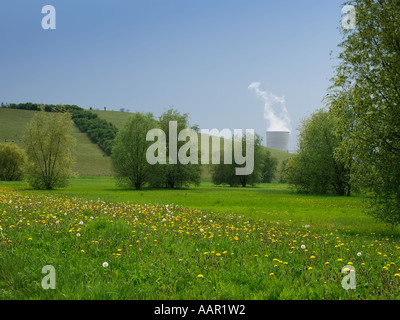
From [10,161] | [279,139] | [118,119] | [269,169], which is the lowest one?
[269,169]

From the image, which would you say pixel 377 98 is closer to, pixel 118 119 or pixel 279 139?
pixel 279 139

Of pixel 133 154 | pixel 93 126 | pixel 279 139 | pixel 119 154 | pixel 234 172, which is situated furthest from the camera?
pixel 93 126

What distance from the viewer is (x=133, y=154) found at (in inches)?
2359

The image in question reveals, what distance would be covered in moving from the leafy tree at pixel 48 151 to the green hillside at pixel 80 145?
49607 millimetres

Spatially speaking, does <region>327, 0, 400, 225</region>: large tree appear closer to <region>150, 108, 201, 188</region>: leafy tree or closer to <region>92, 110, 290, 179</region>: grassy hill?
<region>150, 108, 201, 188</region>: leafy tree

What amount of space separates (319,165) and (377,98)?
35.7 meters

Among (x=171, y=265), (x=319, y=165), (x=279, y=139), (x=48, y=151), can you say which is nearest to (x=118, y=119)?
(x=279, y=139)

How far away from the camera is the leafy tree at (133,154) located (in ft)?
196

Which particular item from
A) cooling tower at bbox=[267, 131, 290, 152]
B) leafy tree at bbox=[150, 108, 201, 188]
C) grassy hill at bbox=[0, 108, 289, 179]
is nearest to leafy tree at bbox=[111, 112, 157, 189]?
leafy tree at bbox=[150, 108, 201, 188]

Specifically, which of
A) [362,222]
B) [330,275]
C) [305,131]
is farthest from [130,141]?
[330,275]

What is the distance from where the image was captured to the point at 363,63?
1741 cm

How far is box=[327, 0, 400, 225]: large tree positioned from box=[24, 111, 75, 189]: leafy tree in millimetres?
48205

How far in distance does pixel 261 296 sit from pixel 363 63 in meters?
15.8

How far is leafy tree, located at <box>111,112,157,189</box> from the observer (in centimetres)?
5981
